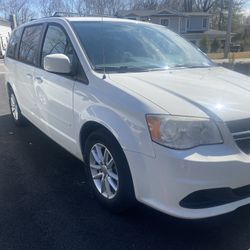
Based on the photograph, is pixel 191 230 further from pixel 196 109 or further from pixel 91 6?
pixel 91 6

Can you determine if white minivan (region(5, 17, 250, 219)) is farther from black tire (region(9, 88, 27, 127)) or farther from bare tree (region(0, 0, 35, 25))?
bare tree (region(0, 0, 35, 25))

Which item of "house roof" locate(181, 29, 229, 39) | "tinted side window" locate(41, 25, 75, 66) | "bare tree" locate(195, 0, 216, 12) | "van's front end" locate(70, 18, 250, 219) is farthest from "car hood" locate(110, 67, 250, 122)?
"bare tree" locate(195, 0, 216, 12)

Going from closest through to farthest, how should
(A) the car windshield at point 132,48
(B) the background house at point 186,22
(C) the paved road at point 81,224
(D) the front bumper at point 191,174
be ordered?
1. (D) the front bumper at point 191,174
2. (C) the paved road at point 81,224
3. (A) the car windshield at point 132,48
4. (B) the background house at point 186,22

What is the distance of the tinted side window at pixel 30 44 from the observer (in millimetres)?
4716

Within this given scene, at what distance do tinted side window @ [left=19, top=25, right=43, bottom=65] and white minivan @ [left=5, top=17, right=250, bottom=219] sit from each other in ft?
0.33

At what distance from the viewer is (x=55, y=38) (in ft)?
13.7

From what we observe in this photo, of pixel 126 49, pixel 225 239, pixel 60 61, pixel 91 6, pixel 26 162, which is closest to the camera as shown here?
pixel 225 239

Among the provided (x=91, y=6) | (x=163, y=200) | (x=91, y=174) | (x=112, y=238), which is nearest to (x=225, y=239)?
(x=163, y=200)

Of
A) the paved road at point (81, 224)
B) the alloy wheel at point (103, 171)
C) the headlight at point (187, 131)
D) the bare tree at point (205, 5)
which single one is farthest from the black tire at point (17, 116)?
the bare tree at point (205, 5)

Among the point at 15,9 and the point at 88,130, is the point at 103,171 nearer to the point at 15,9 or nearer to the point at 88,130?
the point at 88,130

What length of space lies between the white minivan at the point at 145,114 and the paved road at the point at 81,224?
8.7 inches

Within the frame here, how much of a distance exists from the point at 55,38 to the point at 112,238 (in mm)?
2447

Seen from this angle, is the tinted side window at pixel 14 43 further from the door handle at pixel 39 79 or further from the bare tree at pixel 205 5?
the bare tree at pixel 205 5

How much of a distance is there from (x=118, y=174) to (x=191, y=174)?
0.73 m
